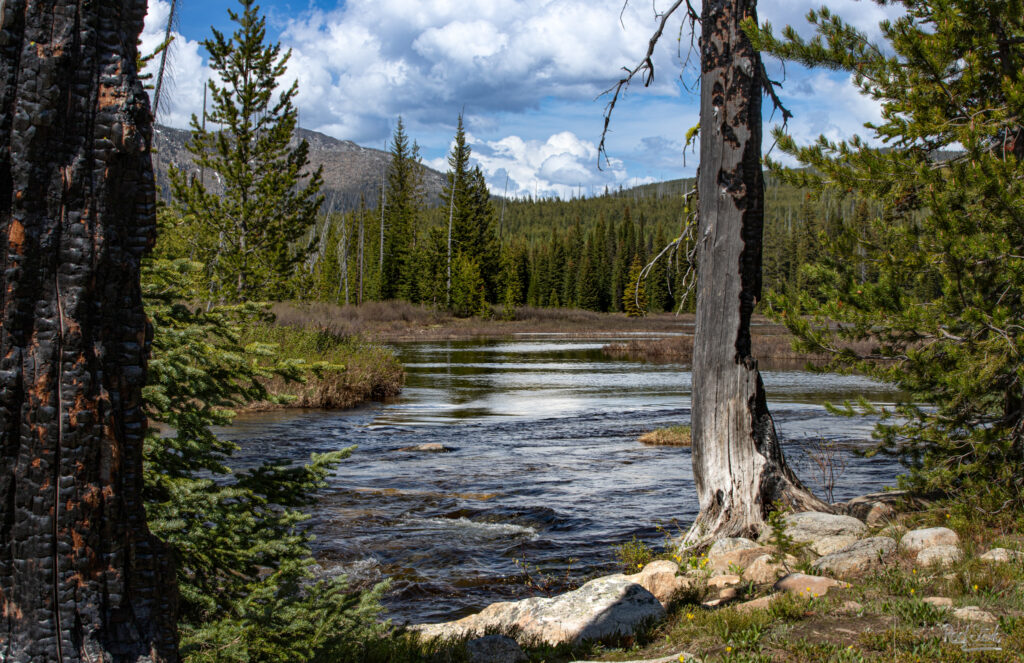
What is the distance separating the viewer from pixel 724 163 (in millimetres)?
7527

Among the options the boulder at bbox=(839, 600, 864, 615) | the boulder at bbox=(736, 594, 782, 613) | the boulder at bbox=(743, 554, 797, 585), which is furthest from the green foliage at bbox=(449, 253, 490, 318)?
the boulder at bbox=(839, 600, 864, 615)

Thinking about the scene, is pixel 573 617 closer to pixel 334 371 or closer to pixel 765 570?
pixel 765 570

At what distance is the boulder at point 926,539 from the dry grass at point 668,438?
10.1m

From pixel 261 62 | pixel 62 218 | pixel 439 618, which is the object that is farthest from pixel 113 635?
pixel 261 62

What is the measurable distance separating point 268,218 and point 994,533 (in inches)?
789

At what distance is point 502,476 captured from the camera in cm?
1319

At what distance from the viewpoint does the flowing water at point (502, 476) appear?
8.43m

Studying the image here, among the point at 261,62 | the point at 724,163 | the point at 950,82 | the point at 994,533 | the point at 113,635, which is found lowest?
the point at 994,533

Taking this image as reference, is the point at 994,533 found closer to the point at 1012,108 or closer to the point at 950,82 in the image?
the point at 1012,108

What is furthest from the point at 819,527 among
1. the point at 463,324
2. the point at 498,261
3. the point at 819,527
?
the point at 498,261

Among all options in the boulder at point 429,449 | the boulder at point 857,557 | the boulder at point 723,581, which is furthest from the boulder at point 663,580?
the boulder at point 429,449

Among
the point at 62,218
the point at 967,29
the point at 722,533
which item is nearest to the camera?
the point at 62,218

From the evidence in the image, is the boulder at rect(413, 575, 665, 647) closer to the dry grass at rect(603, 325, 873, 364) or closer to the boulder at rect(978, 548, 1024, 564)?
the boulder at rect(978, 548, 1024, 564)

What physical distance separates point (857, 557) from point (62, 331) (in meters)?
5.78
